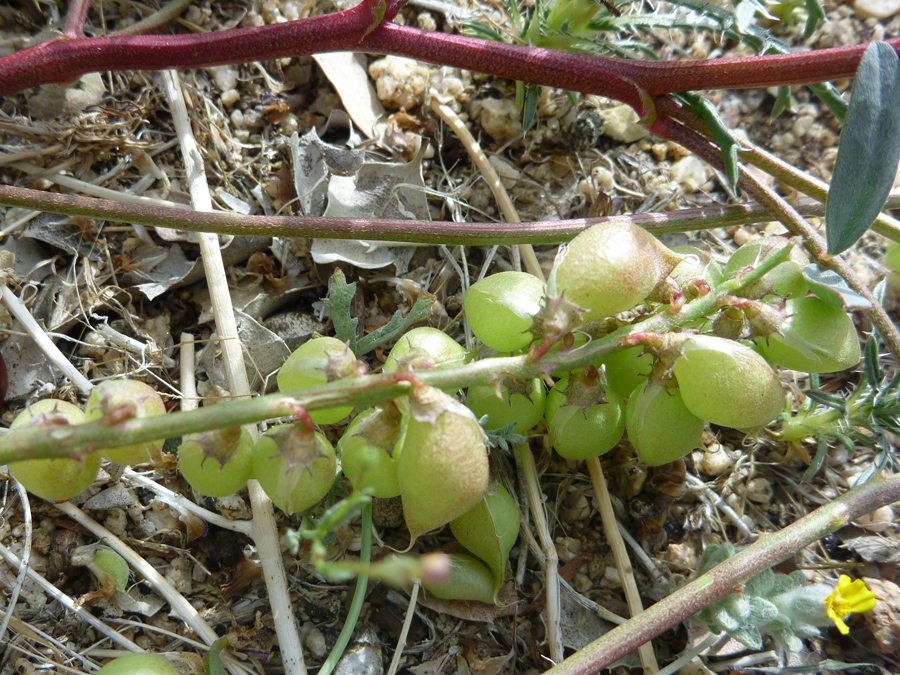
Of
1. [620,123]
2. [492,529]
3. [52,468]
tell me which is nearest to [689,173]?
[620,123]

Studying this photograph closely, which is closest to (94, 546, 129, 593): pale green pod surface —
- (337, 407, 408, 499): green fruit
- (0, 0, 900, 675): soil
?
(0, 0, 900, 675): soil

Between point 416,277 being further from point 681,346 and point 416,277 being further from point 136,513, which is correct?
point 136,513

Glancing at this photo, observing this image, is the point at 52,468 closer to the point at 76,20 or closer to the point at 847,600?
the point at 76,20

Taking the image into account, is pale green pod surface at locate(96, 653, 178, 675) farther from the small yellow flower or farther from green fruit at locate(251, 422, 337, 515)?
the small yellow flower

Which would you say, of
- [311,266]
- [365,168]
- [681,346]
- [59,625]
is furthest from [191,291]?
[681,346]

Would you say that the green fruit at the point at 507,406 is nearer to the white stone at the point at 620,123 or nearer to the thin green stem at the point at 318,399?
the thin green stem at the point at 318,399

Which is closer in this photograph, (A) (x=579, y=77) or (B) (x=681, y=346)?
(B) (x=681, y=346)
